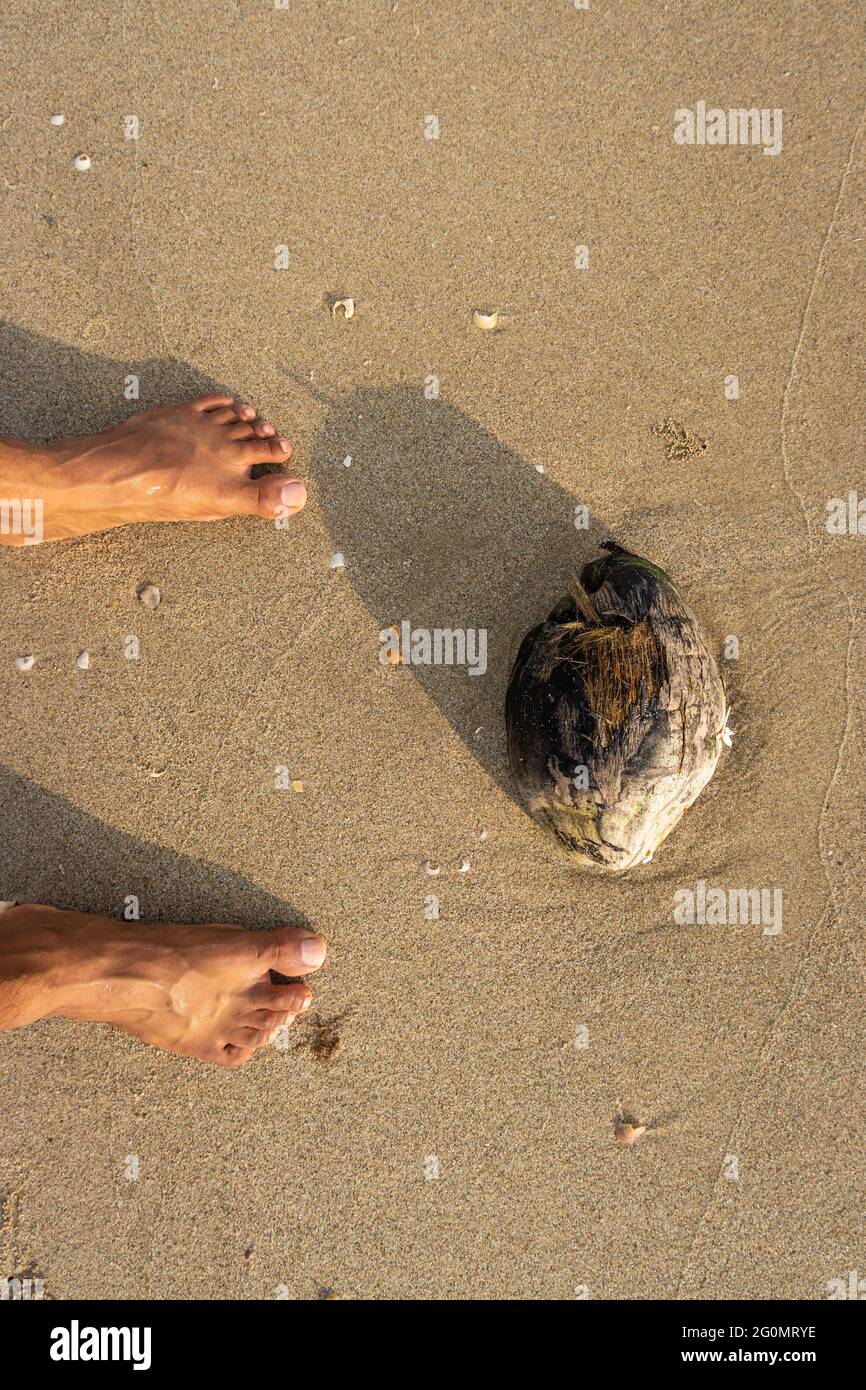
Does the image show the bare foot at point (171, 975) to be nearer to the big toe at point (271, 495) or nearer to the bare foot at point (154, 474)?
the bare foot at point (154, 474)

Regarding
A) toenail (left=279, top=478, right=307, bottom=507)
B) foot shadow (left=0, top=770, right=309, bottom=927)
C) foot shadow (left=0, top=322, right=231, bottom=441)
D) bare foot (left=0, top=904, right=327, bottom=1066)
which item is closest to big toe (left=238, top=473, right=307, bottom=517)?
toenail (left=279, top=478, right=307, bottom=507)

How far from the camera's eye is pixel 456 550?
3219mm

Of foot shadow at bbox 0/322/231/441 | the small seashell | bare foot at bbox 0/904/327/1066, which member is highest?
foot shadow at bbox 0/322/231/441

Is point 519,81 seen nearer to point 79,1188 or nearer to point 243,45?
point 243,45

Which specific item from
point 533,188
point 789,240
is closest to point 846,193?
point 789,240

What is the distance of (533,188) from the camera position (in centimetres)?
325

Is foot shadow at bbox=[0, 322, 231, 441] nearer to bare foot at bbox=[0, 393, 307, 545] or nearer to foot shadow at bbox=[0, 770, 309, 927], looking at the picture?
bare foot at bbox=[0, 393, 307, 545]

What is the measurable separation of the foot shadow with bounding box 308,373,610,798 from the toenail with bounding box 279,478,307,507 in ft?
0.29

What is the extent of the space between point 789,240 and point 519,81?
1235mm

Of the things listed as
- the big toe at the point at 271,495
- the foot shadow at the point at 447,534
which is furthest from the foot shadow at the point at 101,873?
the big toe at the point at 271,495

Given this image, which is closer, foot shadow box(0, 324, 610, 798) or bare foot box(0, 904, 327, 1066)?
bare foot box(0, 904, 327, 1066)

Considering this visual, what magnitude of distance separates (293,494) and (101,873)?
64.7 inches

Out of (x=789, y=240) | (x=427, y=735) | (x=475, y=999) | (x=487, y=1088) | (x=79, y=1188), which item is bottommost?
(x=79, y=1188)

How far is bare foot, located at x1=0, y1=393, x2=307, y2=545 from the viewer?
121 inches
